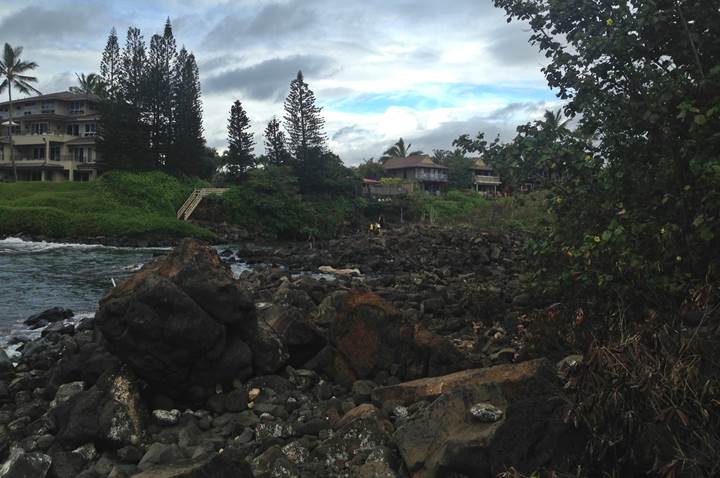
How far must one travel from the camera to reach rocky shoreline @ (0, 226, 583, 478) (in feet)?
16.1

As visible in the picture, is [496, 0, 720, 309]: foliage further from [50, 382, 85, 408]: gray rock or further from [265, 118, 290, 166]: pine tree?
[265, 118, 290, 166]: pine tree

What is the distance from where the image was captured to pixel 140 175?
55781 mm

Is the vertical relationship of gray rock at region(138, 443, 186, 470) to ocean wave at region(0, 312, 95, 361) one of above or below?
above

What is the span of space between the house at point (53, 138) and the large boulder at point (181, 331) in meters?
67.3

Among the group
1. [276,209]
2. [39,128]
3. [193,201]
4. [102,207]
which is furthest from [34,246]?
[39,128]

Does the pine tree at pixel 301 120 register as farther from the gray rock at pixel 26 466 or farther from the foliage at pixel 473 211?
the gray rock at pixel 26 466

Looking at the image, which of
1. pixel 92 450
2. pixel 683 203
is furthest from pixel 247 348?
pixel 683 203

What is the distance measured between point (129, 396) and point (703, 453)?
18.3 feet

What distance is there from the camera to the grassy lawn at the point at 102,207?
4284 cm

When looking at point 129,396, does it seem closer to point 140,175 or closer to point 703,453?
point 703,453

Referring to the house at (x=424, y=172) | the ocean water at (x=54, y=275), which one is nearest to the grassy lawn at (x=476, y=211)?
the house at (x=424, y=172)

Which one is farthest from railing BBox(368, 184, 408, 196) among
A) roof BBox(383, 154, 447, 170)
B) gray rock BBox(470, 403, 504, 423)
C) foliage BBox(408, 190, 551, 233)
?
gray rock BBox(470, 403, 504, 423)

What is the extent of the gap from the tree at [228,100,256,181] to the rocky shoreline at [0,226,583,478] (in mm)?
56804

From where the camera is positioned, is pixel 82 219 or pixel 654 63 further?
pixel 82 219
